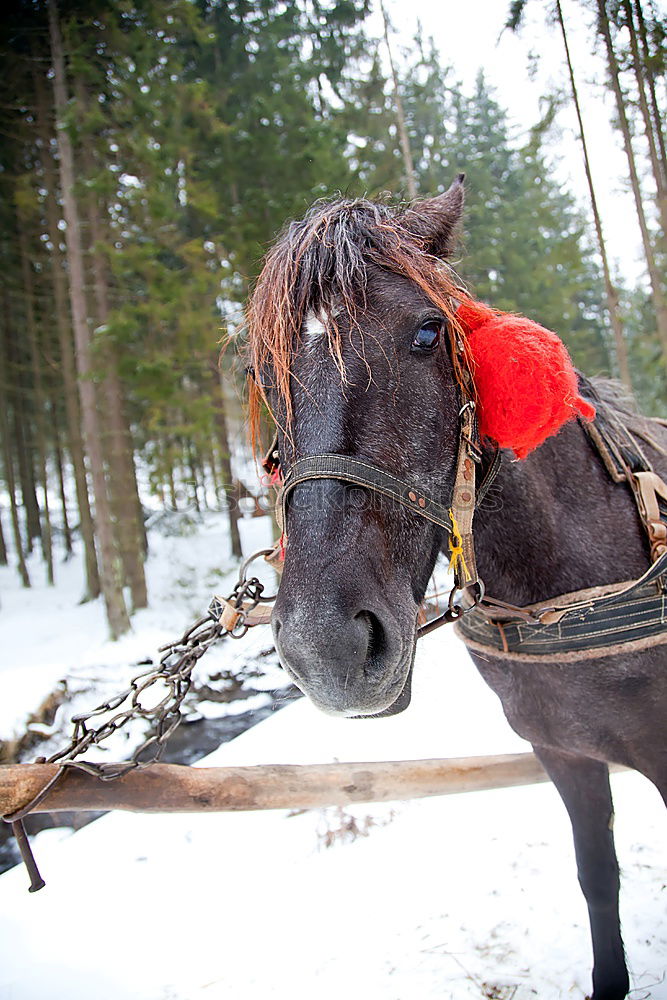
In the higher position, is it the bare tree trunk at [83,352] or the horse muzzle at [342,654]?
the bare tree trunk at [83,352]

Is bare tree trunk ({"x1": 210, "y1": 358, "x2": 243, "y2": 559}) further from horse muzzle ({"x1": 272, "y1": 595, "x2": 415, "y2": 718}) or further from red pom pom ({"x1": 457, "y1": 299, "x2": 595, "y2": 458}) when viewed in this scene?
horse muzzle ({"x1": 272, "y1": 595, "x2": 415, "y2": 718})

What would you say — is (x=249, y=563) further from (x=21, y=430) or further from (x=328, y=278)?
(x=21, y=430)

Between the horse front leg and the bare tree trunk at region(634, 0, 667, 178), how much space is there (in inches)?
475

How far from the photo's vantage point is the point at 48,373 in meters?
16.4

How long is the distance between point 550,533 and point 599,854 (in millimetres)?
1464

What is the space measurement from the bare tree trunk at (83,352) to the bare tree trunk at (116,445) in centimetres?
41

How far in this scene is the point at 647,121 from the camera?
1017cm

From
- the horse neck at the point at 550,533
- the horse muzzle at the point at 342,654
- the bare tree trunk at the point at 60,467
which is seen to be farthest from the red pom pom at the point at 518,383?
the bare tree trunk at the point at 60,467

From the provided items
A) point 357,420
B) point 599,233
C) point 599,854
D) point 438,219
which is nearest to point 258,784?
point 599,854

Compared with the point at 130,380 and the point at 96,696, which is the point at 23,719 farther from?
the point at 130,380

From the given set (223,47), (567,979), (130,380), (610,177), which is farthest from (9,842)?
(223,47)

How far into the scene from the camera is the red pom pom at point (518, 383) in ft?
5.16

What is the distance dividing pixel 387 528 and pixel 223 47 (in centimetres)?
1656

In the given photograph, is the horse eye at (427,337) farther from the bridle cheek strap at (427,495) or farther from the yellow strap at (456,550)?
the yellow strap at (456,550)
